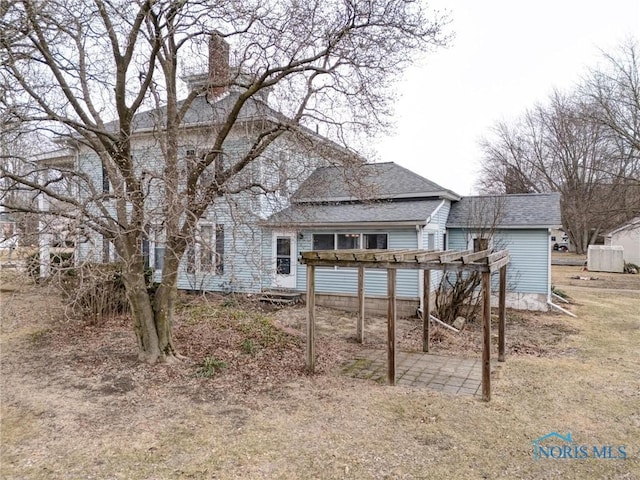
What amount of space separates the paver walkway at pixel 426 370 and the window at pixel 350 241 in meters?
4.42

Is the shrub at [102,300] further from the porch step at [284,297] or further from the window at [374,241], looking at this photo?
the window at [374,241]

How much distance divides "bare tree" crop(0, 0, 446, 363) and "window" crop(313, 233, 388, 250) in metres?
4.58

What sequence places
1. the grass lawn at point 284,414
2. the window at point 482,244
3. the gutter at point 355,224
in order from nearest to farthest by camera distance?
the grass lawn at point 284,414 < the gutter at point 355,224 < the window at point 482,244

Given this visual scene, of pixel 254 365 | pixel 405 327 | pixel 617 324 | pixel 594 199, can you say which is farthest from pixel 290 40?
pixel 594 199

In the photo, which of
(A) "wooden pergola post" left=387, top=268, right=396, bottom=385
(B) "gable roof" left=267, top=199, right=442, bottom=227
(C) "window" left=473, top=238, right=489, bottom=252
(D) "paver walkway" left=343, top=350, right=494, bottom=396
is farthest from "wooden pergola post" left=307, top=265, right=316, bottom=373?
(C) "window" left=473, top=238, right=489, bottom=252

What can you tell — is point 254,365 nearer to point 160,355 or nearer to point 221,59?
point 160,355

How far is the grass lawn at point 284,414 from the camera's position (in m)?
4.07

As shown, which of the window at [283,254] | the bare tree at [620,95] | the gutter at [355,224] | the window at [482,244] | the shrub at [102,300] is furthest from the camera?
the bare tree at [620,95]

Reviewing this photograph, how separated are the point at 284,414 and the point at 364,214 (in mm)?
7923

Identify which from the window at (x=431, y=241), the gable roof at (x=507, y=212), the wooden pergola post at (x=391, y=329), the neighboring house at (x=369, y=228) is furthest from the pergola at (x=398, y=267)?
the gable roof at (x=507, y=212)

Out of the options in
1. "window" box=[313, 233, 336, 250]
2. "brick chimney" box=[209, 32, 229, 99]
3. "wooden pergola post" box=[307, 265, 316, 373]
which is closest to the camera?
"wooden pergola post" box=[307, 265, 316, 373]

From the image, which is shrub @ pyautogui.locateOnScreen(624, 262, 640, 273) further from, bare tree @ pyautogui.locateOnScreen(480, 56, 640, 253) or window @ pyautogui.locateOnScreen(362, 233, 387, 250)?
window @ pyautogui.locateOnScreen(362, 233, 387, 250)

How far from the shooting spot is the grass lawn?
4.07m

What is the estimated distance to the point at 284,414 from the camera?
526 centimetres
